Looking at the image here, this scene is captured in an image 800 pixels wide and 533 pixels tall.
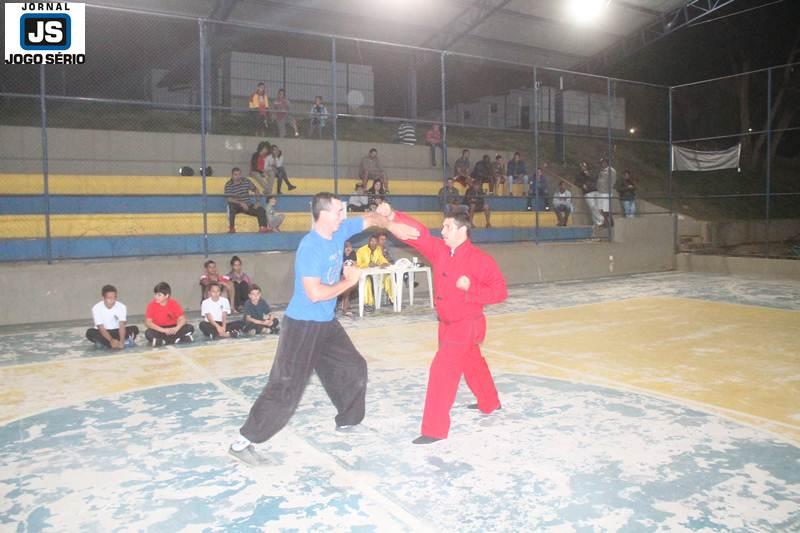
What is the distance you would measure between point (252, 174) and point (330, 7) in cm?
674

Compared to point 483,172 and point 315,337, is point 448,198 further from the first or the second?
point 315,337

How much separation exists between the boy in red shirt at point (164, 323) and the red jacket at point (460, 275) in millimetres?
4846

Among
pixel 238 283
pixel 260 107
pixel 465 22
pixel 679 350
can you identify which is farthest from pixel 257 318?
pixel 465 22

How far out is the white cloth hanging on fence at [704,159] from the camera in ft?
60.4

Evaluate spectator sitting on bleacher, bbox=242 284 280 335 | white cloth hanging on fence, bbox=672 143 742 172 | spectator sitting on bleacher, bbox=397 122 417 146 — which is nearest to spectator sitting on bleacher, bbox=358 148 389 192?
spectator sitting on bleacher, bbox=397 122 417 146

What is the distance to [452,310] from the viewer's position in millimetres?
5203

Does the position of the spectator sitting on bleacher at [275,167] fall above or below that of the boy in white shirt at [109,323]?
above

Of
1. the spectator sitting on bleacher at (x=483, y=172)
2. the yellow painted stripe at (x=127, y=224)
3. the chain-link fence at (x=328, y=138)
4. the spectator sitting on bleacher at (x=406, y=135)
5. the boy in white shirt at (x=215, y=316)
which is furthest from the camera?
the spectator sitting on bleacher at (x=406, y=135)

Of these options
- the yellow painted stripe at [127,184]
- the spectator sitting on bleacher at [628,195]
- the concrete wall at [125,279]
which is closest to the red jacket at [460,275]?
the concrete wall at [125,279]

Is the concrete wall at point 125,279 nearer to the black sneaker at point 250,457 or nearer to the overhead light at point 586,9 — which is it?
the black sneaker at point 250,457

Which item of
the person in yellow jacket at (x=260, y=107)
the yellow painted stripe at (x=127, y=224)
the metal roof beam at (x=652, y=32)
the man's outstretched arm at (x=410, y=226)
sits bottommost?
the man's outstretched arm at (x=410, y=226)

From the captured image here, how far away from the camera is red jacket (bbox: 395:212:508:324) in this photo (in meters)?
5.18

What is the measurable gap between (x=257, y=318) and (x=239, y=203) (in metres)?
4.10

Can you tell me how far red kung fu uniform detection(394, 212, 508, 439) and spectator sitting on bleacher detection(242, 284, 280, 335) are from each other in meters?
4.96
